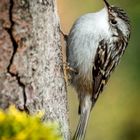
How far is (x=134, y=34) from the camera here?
28.9 ft

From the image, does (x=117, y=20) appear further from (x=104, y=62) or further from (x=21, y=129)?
(x=21, y=129)

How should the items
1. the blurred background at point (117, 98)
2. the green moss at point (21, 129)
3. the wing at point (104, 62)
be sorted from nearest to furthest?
the green moss at point (21, 129), the wing at point (104, 62), the blurred background at point (117, 98)

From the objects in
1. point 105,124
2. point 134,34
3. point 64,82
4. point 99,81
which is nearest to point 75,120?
point 105,124

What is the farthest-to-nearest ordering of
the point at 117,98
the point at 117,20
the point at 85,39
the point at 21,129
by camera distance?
the point at 117,98 < the point at 117,20 < the point at 85,39 < the point at 21,129

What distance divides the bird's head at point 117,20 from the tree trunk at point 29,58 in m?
1.84

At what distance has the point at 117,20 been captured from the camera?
680 cm

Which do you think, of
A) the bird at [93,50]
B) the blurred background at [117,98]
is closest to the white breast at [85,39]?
the bird at [93,50]

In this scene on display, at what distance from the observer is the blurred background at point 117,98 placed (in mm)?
9086

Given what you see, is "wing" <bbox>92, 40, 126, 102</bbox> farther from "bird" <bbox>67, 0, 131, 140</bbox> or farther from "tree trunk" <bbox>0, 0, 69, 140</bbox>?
"tree trunk" <bbox>0, 0, 69, 140</bbox>

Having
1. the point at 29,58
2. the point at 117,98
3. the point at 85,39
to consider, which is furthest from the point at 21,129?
the point at 117,98

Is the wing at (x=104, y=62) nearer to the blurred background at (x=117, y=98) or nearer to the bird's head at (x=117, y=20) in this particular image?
the bird's head at (x=117, y=20)

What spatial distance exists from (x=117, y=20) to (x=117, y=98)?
3250 millimetres

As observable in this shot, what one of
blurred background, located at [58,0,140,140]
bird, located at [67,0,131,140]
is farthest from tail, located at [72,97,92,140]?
blurred background, located at [58,0,140,140]

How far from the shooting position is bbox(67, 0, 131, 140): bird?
6.54m
